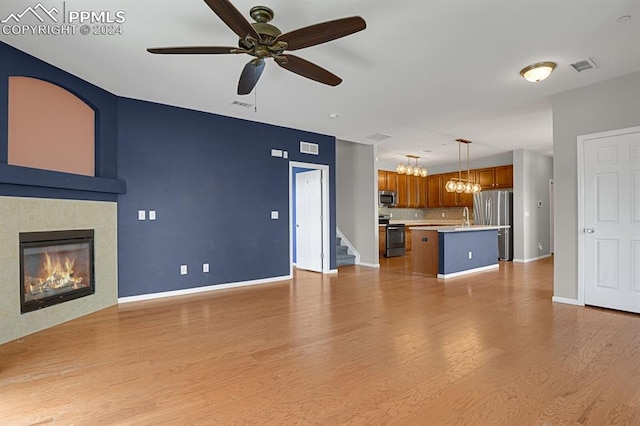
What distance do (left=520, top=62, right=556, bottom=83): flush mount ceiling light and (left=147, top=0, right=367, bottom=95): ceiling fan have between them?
7.40 ft

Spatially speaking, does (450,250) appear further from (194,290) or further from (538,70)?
(194,290)

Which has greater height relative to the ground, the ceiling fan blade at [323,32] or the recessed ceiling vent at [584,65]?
the recessed ceiling vent at [584,65]

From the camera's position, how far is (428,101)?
4.72 metres

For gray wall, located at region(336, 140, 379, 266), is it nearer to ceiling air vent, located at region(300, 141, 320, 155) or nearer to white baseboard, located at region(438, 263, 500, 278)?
ceiling air vent, located at region(300, 141, 320, 155)

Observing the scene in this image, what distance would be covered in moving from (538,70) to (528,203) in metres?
5.48

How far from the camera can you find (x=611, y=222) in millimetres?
3941

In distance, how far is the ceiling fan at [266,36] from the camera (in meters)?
2.18

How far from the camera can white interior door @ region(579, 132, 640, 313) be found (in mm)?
3795

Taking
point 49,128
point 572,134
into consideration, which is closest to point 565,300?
point 572,134

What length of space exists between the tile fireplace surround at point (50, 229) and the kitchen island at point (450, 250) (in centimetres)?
499

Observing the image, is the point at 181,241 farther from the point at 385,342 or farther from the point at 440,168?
the point at 440,168

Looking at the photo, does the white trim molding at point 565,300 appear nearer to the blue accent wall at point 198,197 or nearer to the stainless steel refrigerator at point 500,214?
the blue accent wall at point 198,197

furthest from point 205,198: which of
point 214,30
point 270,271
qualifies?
point 214,30

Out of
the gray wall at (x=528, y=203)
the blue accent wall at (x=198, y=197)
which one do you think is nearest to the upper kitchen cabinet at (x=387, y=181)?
the gray wall at (x=528, y=203)
